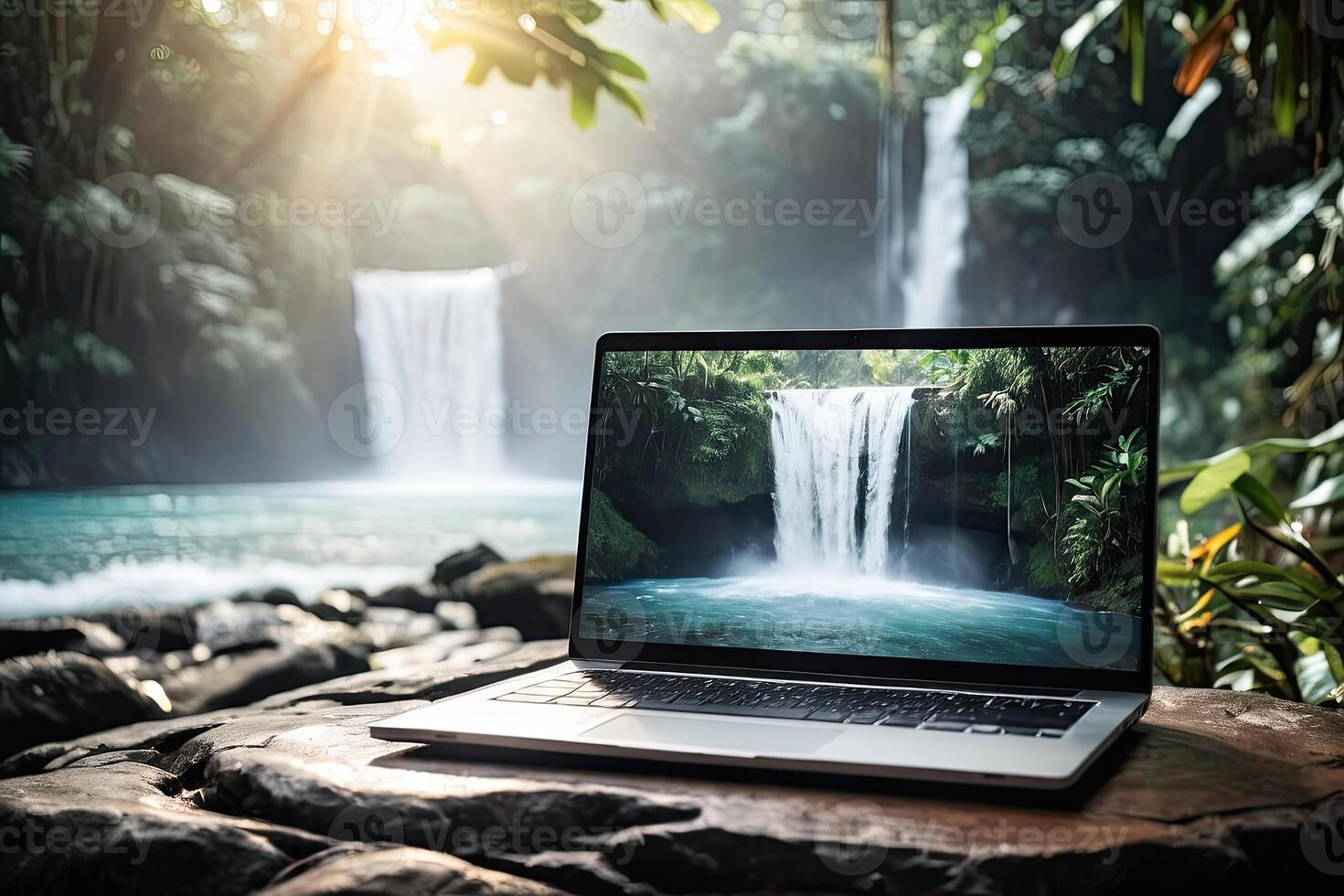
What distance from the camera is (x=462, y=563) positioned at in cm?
325

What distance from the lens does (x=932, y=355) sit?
1070 mm

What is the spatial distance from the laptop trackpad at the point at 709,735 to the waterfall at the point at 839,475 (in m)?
0.25

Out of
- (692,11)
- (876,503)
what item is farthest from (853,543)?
(692,11)

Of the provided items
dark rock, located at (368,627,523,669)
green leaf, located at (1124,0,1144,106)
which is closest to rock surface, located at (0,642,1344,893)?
green leaf, located at (1124,0,1144,106)

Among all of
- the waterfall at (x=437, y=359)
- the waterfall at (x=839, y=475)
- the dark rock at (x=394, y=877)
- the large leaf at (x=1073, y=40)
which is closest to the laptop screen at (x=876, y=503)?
the waterfall at (x=839, y=475)

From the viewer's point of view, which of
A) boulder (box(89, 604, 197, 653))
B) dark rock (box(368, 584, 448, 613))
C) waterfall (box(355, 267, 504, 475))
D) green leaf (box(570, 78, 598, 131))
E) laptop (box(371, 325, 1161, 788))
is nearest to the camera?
laptop (box(371, 325, 1161, 788))

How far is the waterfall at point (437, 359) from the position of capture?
3.35 metres

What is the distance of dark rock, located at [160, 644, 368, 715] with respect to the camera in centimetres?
248

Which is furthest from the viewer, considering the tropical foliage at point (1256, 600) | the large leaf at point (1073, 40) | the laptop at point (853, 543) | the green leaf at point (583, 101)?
the large leaf at point (1073, 40)

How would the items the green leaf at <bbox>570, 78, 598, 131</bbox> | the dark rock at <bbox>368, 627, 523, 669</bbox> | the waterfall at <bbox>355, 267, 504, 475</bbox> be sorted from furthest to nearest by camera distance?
1. the waterfall at <bbox>355, 267, 504, 475</bbox>
2. the dark rock at <bbox>368, 627, 523, 669</bbox>
3. the green leaf at <bbox>570, 78, 598, 131</bbox>

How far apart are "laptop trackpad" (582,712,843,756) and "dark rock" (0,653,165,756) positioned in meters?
1.59

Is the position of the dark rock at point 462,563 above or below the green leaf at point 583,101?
below

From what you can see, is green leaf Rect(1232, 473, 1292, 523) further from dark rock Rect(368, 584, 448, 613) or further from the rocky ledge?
dark rock Rect(368, 584, 448, 613)

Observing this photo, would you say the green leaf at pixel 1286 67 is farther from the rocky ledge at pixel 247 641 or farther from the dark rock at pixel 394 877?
the dark rock at pixel 394 877
